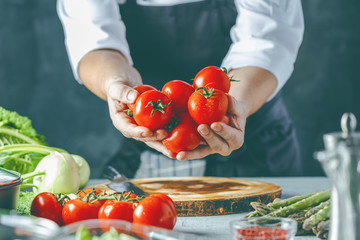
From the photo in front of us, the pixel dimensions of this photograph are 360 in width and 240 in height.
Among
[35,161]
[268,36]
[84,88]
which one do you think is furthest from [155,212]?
[84,88]

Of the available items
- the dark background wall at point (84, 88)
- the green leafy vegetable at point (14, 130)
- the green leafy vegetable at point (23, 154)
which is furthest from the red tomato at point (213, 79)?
the dark background wall at point (84, 88)

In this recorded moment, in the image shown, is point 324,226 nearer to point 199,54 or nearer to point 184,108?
point 184,108

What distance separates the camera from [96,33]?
80.2 inches

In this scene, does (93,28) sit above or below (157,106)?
above

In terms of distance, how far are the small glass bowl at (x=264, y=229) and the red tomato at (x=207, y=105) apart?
30 centimetres

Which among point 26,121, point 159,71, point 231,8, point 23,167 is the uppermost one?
point 231,8

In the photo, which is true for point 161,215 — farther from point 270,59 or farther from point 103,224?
point 270,59

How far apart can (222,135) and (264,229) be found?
0.38 metres

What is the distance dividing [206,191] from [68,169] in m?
0.47

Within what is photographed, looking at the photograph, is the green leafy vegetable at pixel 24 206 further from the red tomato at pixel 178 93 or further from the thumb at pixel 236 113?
the thumb at pixel 236 113

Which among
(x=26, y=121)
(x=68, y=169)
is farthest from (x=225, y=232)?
(x=26, y=121)

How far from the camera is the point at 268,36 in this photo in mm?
2025

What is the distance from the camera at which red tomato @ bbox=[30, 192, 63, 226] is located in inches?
49.4

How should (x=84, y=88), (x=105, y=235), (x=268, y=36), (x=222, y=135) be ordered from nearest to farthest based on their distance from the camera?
(x=105, y=235) < (x=222, y=135) < (x=268, y=36) < (x=84, y=88)
